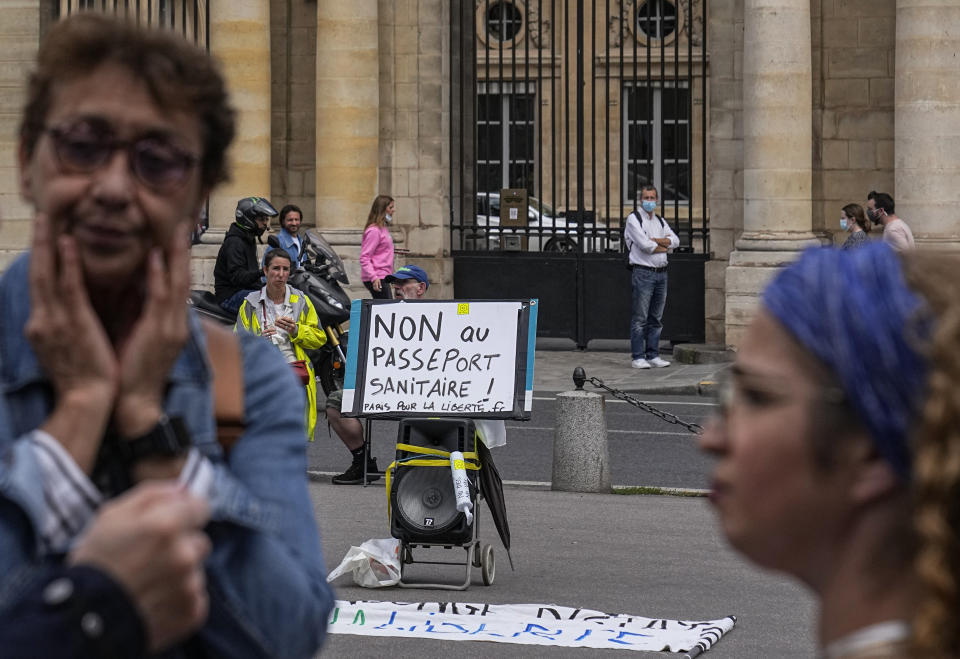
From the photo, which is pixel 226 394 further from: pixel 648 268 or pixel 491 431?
pixel 648 268

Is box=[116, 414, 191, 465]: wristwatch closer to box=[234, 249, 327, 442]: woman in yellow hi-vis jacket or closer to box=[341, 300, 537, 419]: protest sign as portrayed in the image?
box=[341, 300, 537, 419]: protest sign

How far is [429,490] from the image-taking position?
870cm

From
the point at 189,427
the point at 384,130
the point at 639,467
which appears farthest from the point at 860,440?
the point at 384,130

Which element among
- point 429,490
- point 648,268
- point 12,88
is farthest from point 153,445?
point 12,88

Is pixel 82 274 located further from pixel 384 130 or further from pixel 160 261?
Answer: pixel 384 130

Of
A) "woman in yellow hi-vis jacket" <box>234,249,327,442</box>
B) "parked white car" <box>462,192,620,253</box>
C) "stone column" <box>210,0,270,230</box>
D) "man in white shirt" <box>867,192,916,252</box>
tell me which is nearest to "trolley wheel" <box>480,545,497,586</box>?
"woman in yellow hi-vis jacket" <box>234,249,327,442</box>

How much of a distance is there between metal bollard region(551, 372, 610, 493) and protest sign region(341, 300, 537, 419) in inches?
46.9

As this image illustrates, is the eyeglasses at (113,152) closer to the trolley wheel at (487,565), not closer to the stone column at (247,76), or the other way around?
the trolley wheel at (487,565)

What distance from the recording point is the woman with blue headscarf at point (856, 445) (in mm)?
1612

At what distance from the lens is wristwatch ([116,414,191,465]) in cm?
204

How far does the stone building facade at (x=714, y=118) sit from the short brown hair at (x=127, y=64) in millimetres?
17460

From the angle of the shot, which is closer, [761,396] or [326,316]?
[761,396]

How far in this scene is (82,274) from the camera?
211 centimetres

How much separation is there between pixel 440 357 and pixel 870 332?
27.4ft
